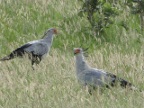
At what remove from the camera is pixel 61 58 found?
10836 millimetres

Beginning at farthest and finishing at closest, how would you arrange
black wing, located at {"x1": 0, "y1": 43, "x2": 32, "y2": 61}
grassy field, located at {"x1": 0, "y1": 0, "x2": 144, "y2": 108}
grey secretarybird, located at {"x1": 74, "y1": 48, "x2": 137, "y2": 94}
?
1. black wing, located at {"x1": 0, "y1": 43, "x2": 32, "y2": 61}
2. grey secretarybird, located at {"x1": 74, "y1": 48, "x2": 137, "y2": 94}
3. grassy field, located at {"x1": 0, "y1": 0, "x2": 144, "y2": 108}

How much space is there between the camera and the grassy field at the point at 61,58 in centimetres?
729

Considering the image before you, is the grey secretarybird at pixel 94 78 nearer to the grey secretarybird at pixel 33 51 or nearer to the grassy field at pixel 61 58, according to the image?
the grassy field at pixel 61 58

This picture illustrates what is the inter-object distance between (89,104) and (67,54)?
5.14 meters

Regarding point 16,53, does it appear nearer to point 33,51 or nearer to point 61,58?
point 33,51

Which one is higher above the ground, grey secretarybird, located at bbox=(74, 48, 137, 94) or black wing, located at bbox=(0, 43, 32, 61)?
grey secretarybird, located at bbox=(74, 48, 137, 94)

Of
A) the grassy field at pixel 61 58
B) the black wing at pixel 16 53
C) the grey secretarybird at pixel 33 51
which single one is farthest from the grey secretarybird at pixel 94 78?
the black wing at pixel 16 53

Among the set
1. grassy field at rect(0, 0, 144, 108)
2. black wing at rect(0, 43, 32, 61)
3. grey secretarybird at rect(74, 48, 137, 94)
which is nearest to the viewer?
grassy field at rect(0, 0, 144, 108)

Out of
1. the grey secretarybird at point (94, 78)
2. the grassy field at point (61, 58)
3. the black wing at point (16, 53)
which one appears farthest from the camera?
the black wing at point (16, 53)

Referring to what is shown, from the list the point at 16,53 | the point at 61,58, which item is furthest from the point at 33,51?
the point at 61,58

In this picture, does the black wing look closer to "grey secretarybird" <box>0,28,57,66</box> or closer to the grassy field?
"grey secretarybird" <box>0,28,57,66</box>

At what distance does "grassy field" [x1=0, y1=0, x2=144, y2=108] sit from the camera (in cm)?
729

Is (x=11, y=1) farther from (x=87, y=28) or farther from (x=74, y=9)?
(x=87, y=28)

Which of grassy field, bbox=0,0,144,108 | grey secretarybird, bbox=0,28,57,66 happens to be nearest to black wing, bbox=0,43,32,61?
grey secretarybird, bbox=0,28,57,66
